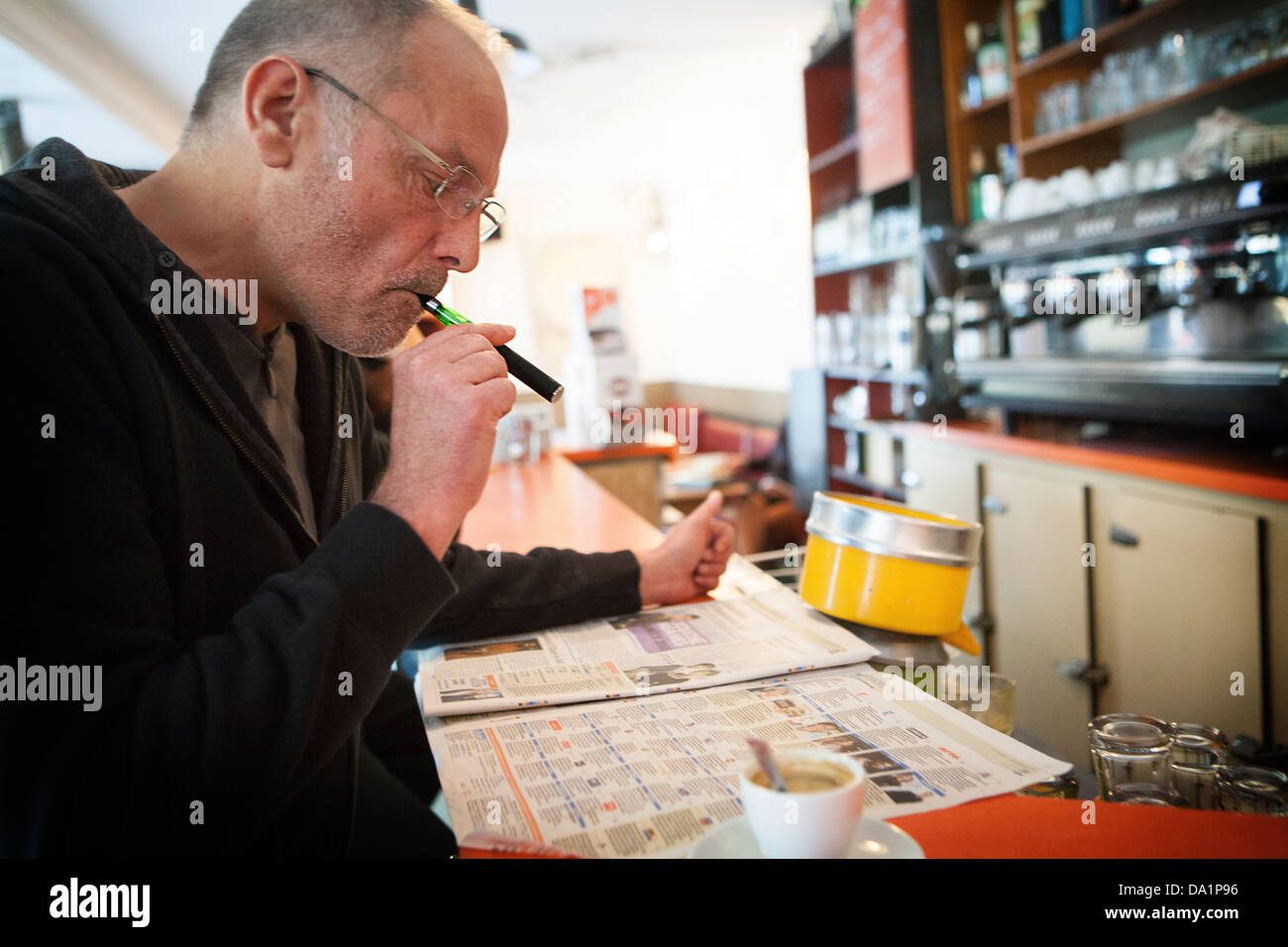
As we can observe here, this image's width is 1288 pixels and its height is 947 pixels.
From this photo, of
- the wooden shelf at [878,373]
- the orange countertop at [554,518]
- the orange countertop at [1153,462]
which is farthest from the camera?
the wooden shelf at [878,373]

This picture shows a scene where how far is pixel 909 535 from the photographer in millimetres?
1144

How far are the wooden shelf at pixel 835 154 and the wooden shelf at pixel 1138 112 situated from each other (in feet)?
4.13

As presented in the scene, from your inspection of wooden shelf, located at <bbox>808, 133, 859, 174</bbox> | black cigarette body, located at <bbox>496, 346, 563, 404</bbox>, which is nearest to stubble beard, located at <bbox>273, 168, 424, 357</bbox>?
black cigarette body, located at <bbox>496, 346, 563, 404</bbox>

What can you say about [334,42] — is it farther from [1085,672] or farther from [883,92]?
[883,92]

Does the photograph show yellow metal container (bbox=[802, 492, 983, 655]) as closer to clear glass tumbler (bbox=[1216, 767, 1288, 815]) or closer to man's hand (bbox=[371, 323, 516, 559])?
clear glass tumbler (bbox=[1216, 767, 1288, 815])

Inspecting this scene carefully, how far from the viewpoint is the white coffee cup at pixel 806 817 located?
1.99 feet

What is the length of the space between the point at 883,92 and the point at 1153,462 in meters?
2.24

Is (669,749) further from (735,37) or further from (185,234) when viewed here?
(735,37)

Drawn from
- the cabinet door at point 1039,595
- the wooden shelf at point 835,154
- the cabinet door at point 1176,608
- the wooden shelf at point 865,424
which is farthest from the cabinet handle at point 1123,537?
the wooden shelf at point 835,154

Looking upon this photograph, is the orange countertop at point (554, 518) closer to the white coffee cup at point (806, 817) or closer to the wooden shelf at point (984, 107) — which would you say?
the white coffee cup at point (806, 817)

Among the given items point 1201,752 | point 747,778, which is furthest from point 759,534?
point 747,778

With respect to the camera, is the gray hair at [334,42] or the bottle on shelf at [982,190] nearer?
the gray hair at [334,42]

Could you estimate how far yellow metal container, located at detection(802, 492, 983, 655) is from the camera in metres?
1.14
